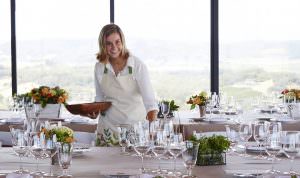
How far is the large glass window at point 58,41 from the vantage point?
8.83 meters

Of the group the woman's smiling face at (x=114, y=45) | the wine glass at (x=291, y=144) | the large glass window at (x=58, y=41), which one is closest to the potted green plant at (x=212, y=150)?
the wine glass at (x=291, y=144)

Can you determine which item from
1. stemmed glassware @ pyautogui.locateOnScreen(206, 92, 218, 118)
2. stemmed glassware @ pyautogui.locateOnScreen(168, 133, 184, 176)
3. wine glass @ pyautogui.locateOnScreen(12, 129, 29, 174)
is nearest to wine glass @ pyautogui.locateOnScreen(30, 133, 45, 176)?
wine glass @ pyautogui.locateOnScreen(12, 129, 29, 174)

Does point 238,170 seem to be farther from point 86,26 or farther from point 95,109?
point 86,26

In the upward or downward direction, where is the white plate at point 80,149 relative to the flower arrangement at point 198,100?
downward

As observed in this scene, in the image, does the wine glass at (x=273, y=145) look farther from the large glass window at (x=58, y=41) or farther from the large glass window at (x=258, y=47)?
the large glass window at (x=58, y=41)

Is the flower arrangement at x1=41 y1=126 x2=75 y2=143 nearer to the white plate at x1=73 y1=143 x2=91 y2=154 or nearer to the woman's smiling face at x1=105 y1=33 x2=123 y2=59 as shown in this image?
the white plate at x1=73 y1=143 x2=91 y2=154

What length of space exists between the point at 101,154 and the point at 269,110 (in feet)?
10.9

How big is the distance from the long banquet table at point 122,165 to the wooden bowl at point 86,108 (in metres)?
1.02

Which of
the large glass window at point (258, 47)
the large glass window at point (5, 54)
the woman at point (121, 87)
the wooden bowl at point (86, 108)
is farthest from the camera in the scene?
the large glass window at point (258, 47)

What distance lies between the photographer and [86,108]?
5.16 meters

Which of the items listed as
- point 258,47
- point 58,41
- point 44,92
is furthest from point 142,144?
point 258,47

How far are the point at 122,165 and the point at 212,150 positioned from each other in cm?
49

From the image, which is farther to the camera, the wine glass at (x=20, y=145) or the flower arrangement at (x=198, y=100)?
the flower arrangement at (x=198, y=100)

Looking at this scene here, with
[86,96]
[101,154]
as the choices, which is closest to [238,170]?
[101,154]
